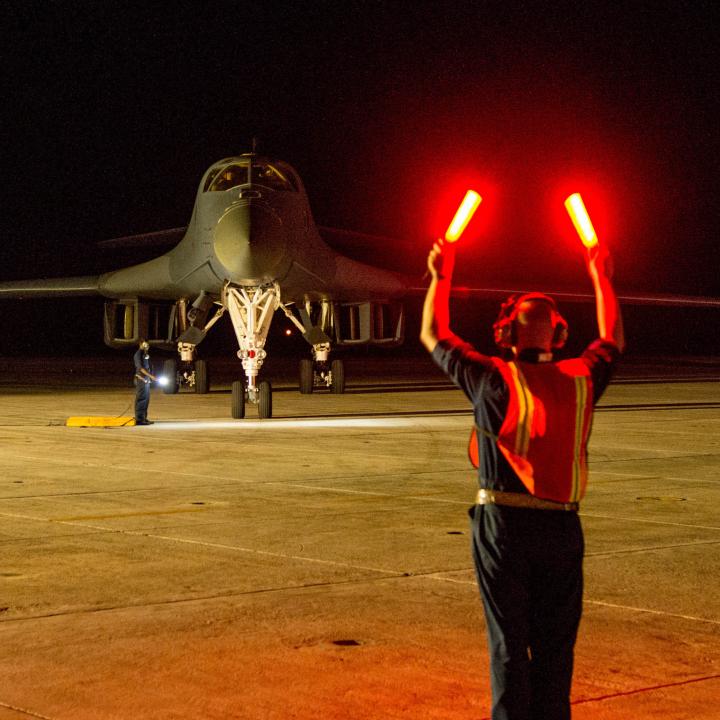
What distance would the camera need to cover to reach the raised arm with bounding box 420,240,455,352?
12.8 feet

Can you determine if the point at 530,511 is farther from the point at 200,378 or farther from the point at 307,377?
the point at 200,378

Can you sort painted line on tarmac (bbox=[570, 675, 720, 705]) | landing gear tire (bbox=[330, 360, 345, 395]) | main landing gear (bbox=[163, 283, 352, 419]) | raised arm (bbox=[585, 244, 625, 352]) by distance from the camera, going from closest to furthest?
1. raised arm (bbox=[585, 244, 625, 352])
2. painted line on tarmac (bbox=[570, 675, 720, 705])
3. main landing gear (bbox=[163, 283, 352, 419])
4. landing gear tire (bbox=[330, 360, 345, 395])

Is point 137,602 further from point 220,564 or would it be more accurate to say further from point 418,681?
point 418,681

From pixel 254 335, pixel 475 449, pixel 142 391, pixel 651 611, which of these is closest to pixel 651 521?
pixel 651 611

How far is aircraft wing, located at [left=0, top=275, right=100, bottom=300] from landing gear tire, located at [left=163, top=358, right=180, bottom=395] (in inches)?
99.2

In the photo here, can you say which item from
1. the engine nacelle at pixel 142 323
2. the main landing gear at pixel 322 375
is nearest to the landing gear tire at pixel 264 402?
the main landing gear at pixel 322 375

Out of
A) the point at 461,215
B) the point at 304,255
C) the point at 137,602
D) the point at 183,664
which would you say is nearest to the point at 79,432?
the point at 304,255

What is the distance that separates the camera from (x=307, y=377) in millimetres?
25297

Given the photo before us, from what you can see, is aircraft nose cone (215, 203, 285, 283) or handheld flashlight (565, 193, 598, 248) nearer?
handheld flashlight (565, 193, 598, 248)

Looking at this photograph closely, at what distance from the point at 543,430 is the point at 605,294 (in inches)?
26.5

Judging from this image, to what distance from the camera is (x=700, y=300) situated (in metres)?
30.1

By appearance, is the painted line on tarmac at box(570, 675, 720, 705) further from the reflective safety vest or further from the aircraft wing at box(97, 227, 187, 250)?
the aircraft wing at box(97, 227, 187, 250)

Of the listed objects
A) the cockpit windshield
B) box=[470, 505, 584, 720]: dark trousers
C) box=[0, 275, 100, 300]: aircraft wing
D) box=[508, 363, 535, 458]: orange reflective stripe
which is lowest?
box=[470, 505, 584, 720]: dark trousers

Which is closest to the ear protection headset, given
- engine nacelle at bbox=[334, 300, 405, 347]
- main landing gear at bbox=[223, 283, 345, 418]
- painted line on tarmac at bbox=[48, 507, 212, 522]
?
painted line on tarmac at bbox=[48, 507, 212, 522]
